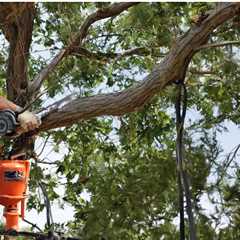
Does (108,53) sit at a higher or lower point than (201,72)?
higher

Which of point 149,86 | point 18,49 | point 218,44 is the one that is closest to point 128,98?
point 149,86

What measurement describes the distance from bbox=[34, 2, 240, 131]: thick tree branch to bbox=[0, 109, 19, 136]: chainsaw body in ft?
1.66

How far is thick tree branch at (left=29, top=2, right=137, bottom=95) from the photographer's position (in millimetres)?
5979

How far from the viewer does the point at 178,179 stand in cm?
328

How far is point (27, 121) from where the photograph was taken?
4762 mm

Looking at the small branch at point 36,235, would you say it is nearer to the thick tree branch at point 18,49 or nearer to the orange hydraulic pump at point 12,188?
the orange hydraulic pump at point 12,188

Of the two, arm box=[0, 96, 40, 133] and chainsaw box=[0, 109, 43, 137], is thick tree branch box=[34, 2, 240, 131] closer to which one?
arm box=[0, 96, 40, 133]

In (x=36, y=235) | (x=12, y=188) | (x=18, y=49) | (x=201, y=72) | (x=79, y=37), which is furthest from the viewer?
(x=18, y=49)

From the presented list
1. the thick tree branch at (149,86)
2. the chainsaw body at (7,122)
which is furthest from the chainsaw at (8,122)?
the thick tree branch at (149,86)

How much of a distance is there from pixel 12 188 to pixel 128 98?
3.54ft

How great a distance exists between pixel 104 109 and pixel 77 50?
1.73 meters

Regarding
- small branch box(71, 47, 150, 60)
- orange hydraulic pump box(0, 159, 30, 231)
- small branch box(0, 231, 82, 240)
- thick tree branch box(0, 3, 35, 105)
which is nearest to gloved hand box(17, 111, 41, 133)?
orange hydraulic pump box(0, 159, 30, 231)

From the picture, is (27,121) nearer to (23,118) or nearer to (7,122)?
(23,118)

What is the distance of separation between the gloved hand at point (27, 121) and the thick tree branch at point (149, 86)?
20 cm
